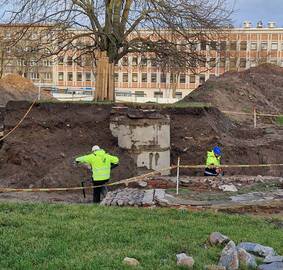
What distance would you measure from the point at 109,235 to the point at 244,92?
1140 inches

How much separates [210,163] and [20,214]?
29.5 ft

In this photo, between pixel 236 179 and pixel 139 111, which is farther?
pixel 139 111

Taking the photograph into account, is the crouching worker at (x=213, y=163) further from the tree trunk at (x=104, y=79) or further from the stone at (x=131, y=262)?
the stone at (x=131, y=262)

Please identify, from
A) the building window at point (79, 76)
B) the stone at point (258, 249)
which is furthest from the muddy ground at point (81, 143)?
the building window at point (79, 76)

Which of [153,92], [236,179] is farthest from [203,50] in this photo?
[153,92]

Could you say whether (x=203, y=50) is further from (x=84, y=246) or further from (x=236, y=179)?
(x=84, y=246)

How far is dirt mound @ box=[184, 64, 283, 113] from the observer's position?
3253 centimetres

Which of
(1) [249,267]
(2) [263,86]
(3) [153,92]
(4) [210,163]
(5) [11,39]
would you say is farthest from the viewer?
(3) [153,92]

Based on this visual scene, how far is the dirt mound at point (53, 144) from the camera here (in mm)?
17208

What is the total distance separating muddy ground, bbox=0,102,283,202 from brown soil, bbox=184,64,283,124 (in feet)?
30.3

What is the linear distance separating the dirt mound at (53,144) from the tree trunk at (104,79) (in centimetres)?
362

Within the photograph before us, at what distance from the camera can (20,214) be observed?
9320 millimetres

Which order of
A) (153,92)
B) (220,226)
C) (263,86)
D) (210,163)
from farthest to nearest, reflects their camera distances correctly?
1. (153,92)
2. (263,86)
3. (210,163)
4. (220,226)

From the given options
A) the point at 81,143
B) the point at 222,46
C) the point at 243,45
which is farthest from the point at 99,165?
the point at 243,45
